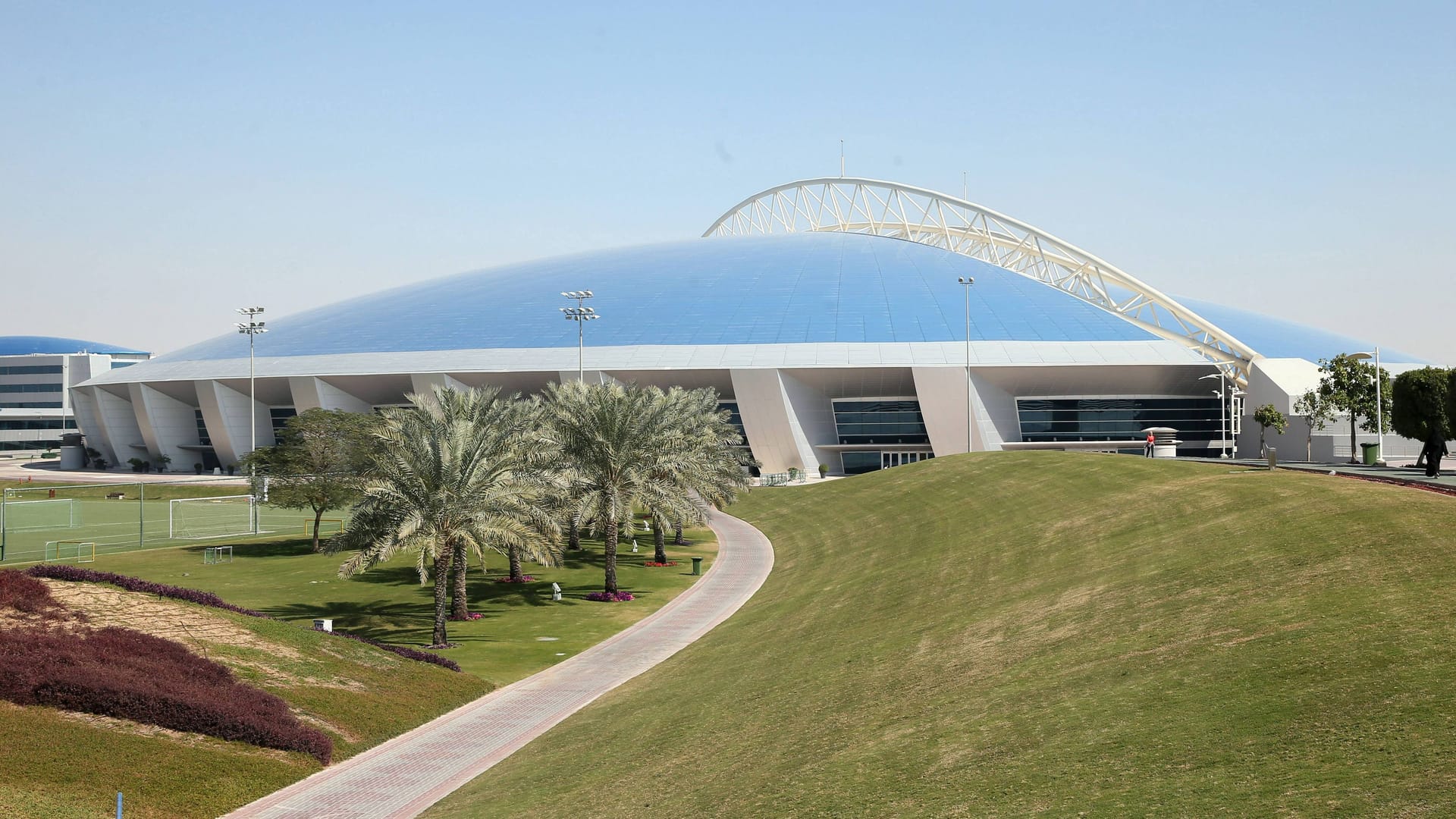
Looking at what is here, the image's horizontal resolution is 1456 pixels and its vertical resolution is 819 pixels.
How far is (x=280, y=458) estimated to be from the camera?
180ft

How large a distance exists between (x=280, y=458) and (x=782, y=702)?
41.9 meters

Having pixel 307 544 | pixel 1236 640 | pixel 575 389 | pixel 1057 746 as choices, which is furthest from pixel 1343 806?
pixel 307 544

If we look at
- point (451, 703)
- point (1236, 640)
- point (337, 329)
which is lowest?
point (451, 703)

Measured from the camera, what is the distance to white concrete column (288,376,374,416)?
85.5 metres

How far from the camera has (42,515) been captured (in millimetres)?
64750

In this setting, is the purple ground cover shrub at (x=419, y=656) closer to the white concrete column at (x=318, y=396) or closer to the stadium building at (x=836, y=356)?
the stadium building at (x=836, y=356)

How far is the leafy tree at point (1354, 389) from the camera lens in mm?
60062

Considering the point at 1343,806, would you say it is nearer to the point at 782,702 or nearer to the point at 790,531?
the point at 782,702

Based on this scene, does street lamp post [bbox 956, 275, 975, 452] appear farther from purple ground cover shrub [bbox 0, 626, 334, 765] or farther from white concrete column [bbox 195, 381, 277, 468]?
white concrete column [bbox 195, 381, 277, 468]

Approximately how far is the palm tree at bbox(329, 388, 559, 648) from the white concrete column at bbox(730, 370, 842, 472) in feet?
143

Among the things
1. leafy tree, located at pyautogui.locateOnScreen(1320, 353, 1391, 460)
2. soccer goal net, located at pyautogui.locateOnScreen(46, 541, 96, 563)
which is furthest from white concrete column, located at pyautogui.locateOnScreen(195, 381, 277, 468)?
leafy tree, located at pyautogui.locateOnScreen(1320, 353, 1391, 460)

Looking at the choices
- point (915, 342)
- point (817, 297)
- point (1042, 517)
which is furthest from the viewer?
point (817, 297)

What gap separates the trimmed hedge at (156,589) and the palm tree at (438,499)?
3641 millimetres

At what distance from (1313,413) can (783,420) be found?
34.2 m
